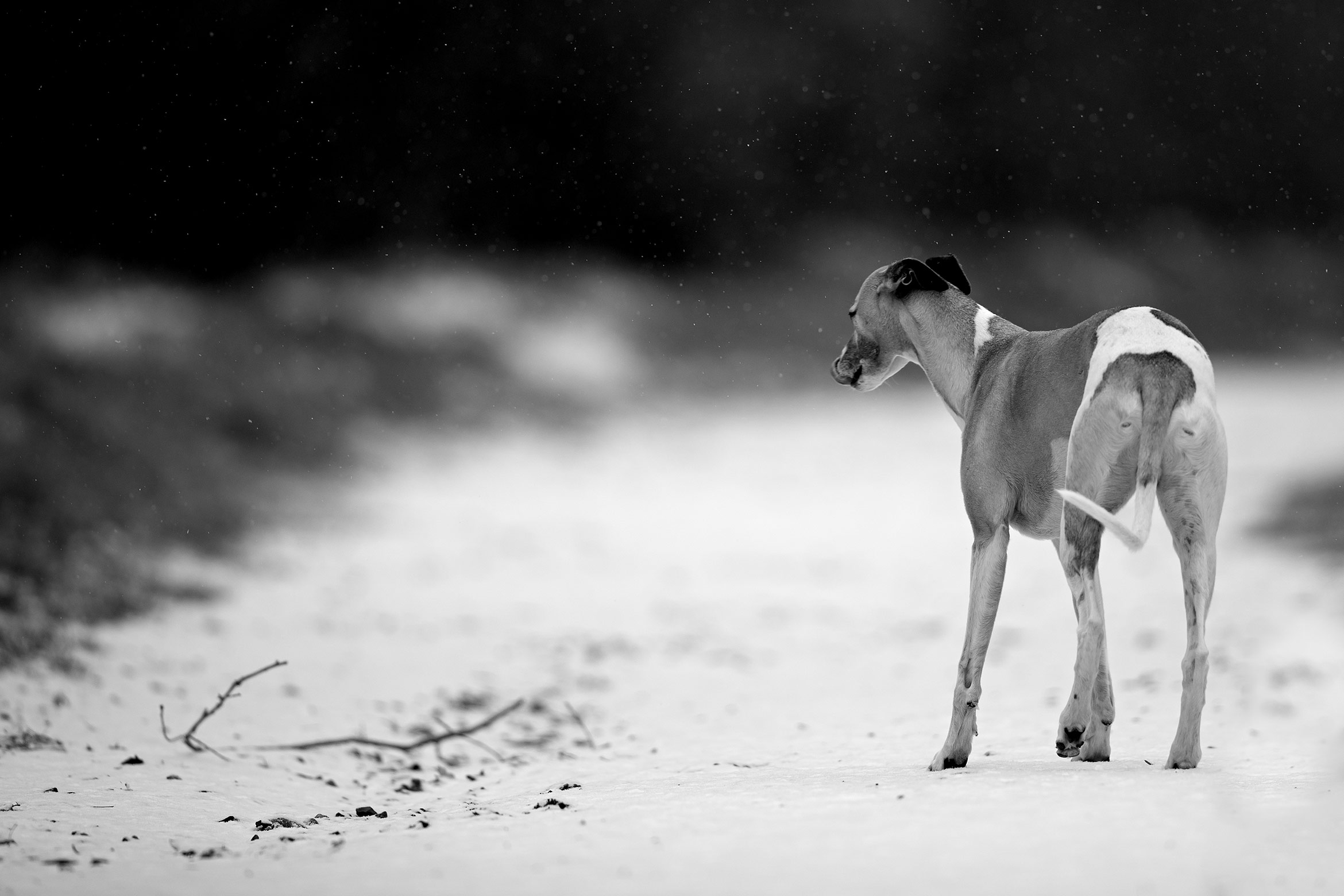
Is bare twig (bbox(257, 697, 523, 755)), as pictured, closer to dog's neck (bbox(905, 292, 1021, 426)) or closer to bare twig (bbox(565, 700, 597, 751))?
bare twig (bbox(565, 700, 597, 751))

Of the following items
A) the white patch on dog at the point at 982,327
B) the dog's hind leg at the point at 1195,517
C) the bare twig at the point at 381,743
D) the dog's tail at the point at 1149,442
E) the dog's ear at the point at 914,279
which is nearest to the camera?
the dog's tail at the point at 1149,442

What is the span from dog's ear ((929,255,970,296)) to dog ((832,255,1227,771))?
0.66 feet

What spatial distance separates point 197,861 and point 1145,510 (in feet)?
13.3

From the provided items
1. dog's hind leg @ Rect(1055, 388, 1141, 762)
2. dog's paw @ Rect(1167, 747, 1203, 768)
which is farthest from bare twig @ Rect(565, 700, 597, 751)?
dog's paw @ Rect(1167, 747, 1203, 768)

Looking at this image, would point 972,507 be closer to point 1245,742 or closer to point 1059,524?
point 1059,524

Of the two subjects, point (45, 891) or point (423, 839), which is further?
point (423, 839)

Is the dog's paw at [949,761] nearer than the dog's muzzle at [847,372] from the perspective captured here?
Yes

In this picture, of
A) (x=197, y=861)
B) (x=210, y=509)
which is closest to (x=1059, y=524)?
(x=197, y=861)

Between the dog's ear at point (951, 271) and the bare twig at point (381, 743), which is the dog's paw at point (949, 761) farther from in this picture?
the bare twig at point (381, 743)

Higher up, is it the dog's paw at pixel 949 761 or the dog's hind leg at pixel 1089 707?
the dog's hind leg at pixel 1089 707

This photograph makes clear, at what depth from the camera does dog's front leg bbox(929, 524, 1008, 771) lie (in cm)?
564

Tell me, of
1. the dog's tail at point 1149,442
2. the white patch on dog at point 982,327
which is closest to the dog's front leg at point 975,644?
the dog's tail at point 1149,442

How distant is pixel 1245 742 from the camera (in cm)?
691

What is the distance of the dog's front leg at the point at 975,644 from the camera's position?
5.64m
